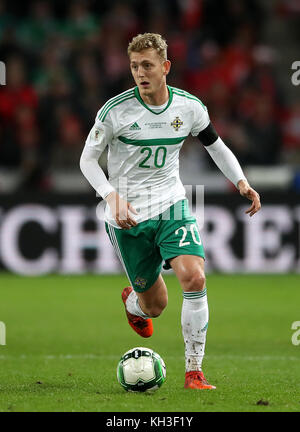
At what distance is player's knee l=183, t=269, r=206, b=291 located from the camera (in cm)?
588

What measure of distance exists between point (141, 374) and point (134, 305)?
148 centimetres

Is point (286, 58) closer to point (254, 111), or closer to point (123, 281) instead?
point (254, 111)

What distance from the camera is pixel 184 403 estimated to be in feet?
17.6

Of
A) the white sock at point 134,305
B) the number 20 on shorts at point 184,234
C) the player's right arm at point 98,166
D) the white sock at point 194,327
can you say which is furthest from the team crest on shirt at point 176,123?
the white sock at point 134,305

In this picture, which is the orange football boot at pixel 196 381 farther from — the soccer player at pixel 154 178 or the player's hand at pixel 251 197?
the player's hand at pixel 251 197

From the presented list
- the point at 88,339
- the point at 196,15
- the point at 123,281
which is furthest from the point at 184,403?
the point at 196,15

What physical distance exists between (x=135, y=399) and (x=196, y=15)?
11742mm

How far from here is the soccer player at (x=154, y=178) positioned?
599cm

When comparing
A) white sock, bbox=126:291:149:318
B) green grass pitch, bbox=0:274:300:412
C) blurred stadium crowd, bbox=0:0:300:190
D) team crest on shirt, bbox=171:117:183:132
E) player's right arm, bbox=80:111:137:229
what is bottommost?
green grass pitch, bbox=0:274:300:412

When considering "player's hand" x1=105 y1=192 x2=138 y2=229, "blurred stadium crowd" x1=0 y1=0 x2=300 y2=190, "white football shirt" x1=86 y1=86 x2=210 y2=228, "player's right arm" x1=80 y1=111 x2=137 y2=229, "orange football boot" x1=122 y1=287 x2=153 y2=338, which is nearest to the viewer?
"player's hand" x1=105 y1=192 x2=138 y2=229

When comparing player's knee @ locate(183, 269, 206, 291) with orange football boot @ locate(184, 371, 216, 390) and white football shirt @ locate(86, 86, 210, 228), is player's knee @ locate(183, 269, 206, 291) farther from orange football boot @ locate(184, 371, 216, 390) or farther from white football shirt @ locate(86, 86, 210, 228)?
white football shirt @ locate(86, 86, 210, 228)

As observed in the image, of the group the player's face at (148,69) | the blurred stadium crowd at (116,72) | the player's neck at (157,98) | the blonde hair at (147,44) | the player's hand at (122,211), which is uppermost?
the blurred stadium crowd at (116,72)

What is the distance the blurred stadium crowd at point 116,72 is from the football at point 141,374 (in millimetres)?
7887

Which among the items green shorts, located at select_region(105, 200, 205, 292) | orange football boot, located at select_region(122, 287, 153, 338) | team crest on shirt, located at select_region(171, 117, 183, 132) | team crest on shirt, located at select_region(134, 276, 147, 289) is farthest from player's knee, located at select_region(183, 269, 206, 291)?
orange football boot, located at select_region(122, 287, 153, 338)
